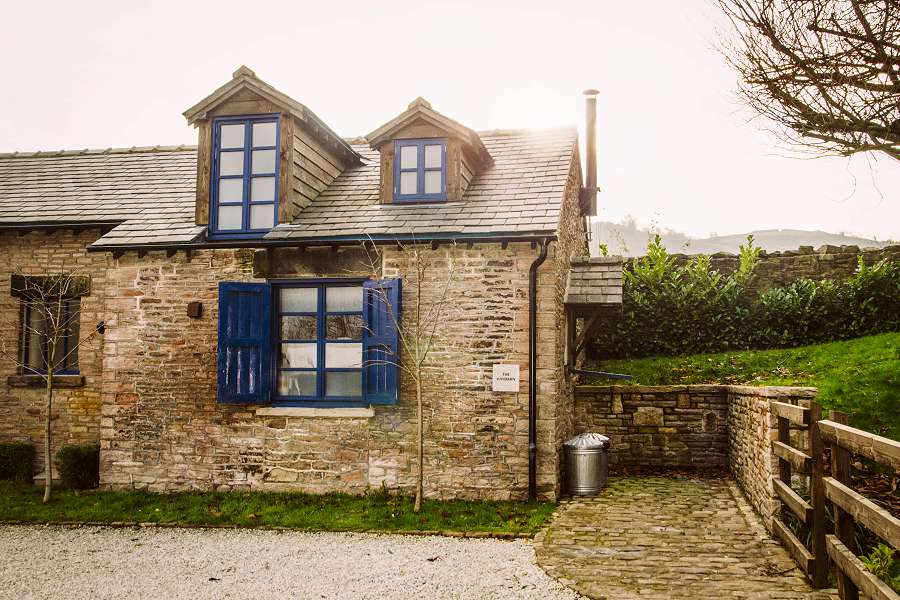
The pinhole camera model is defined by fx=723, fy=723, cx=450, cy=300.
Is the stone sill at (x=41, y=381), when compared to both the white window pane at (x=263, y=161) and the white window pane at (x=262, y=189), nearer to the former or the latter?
the white window pane at (x=262, y=189)

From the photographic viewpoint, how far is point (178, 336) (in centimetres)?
1070

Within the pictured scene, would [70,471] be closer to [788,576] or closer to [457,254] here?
[457,254]

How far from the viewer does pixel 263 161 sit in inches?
436

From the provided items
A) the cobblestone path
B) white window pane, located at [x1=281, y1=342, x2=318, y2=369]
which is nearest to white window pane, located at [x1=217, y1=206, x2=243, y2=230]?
white window pane, located at [x1=281, y1=342, x2=318, y2=369]

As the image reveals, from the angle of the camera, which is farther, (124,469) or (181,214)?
(181,214)

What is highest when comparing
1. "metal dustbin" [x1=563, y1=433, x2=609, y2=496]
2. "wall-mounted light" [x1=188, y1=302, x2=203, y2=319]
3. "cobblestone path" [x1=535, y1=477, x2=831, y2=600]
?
"wall-mounted light" [x1=188, y1=302, x2=203, y2=319]

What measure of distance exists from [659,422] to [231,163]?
26.8 ft

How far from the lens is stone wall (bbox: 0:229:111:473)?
12.0m

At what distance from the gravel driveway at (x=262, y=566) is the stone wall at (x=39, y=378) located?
339 centimetres

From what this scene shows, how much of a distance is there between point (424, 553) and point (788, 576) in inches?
137

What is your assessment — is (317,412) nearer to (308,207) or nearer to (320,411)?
(320,411)

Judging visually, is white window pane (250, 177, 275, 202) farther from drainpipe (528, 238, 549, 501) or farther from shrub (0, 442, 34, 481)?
shrub (0, 442, 34, 481)

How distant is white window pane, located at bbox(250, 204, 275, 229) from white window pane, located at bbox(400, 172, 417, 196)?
2.00 m

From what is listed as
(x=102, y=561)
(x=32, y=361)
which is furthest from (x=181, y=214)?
(x=102, y=561)
